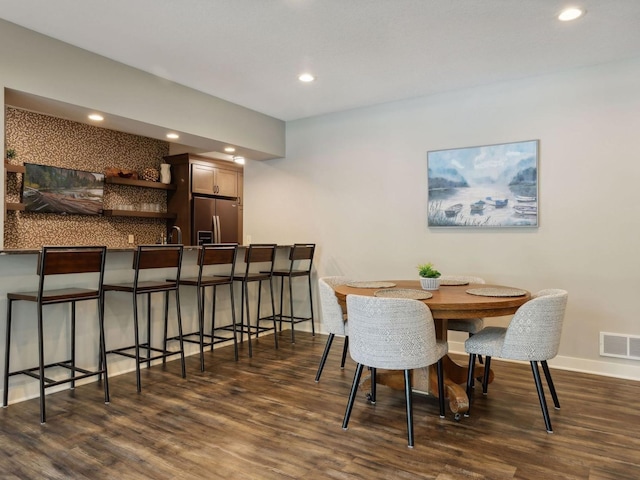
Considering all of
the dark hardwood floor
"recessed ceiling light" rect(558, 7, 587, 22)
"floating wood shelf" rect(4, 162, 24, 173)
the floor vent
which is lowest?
the dark hardwood floor

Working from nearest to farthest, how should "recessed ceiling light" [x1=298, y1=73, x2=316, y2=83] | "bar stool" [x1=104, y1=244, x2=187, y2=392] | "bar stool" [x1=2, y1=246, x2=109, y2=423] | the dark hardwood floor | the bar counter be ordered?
the dark hardwood floor, "bar stool" [x1=2, y1=246, x2=109, y2=423], the bar counter, "bar stool" [x1=104, y1=244, x2=187, y2=392], "recessed ceiling light" [x1=298, y1=73, x2=316, y2=83]

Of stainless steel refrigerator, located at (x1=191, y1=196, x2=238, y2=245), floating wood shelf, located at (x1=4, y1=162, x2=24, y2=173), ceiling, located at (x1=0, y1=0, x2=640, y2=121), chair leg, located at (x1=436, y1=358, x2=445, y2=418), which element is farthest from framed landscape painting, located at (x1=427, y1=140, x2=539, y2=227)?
floating wood shelf, located at (x1=4, y1=162, x2=24, y2=173)

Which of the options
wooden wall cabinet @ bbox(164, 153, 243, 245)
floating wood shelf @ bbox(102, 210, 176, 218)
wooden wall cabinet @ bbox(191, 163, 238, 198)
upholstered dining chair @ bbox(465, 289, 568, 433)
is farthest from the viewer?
wooden wall cabinet @ bbox(191, 163, 238, 198)

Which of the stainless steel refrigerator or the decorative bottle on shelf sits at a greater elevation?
the decorative bottle on shelf

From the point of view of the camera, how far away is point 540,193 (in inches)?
157

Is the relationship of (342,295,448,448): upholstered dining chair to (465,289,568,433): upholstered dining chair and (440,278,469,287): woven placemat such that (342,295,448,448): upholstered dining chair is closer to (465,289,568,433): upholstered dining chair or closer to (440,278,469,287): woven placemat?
(465,289,568,433): upholstered dining chair

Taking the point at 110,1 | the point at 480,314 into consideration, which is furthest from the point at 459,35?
the point at 110,1

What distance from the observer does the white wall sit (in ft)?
12.1

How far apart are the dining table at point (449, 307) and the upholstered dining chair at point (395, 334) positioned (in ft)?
0.80

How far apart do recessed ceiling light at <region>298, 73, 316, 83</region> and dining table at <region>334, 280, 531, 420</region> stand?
6.32ft

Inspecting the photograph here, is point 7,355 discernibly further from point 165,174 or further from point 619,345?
point 619,345

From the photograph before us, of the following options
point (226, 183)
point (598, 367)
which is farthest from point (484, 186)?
point (226, 183)

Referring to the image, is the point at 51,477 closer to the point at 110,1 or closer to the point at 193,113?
the point at 110,1

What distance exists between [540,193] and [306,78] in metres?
2.34
